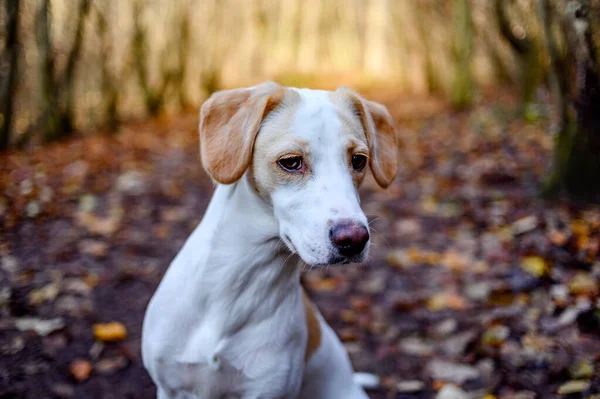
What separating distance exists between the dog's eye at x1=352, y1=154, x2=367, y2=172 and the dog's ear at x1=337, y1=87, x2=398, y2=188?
0.51ft

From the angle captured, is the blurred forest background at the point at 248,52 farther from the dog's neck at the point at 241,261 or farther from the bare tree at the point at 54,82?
the dog's neck at the point at 241,261

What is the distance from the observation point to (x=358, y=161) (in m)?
2.10

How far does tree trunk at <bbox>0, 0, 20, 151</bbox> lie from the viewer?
5289 mm

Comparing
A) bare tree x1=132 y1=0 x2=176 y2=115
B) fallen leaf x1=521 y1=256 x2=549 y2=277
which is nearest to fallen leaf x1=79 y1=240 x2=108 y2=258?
fallen leaf x1=521 y1=256 x2=549 y2=277

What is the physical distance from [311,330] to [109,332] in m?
1.52

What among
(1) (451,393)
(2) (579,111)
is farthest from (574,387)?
(2) (579,111)

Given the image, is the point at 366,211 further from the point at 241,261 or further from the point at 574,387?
the point at 241,261

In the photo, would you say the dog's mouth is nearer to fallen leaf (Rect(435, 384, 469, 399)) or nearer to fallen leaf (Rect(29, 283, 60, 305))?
fallen leaf (Rect(435, 384, 469, 399))

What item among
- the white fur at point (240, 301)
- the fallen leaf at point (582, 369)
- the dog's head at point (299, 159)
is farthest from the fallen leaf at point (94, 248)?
the fallen leaf at point (582, 369)

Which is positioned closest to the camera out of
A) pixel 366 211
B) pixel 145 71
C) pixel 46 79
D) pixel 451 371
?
pixel 451 371

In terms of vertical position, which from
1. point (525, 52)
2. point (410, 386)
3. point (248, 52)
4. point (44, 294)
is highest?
point (525, 52)

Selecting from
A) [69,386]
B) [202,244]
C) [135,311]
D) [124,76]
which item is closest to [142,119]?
[124,76]

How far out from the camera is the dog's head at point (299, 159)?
1.81 metres

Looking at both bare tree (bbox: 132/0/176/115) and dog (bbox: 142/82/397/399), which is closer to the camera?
dog (bbox: 142/82/397/399)
